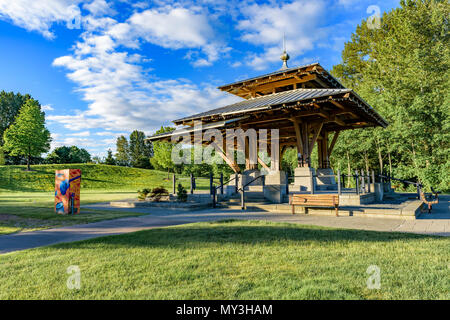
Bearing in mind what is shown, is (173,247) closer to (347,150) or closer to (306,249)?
(306,249)

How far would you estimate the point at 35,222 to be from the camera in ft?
29.9

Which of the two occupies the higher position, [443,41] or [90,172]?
[443,41]

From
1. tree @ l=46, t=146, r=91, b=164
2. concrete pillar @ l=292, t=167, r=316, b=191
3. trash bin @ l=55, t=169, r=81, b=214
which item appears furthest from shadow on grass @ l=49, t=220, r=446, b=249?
tree @ l=46, t=146, r=91, b=164

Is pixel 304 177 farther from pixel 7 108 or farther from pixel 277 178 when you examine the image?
pixel 7 108

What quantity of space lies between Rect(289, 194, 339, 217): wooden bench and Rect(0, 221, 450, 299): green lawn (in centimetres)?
304

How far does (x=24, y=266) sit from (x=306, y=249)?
15.8 feet

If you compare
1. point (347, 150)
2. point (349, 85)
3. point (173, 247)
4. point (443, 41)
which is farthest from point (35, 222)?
point (349, 85)

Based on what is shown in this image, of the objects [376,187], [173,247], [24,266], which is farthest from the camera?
[376,187]

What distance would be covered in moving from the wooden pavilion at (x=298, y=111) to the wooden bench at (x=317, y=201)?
8.78ft

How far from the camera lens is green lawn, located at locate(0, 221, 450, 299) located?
10.6ft

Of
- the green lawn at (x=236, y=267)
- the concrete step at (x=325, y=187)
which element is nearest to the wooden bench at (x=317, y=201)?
the green lawn at (x=236, y=267)

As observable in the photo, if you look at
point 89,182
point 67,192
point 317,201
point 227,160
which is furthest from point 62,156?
point 317,201

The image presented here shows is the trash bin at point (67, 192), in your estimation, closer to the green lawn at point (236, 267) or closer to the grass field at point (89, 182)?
the green lawn at point (236, 267)

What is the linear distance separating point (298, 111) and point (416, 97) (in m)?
14.1
